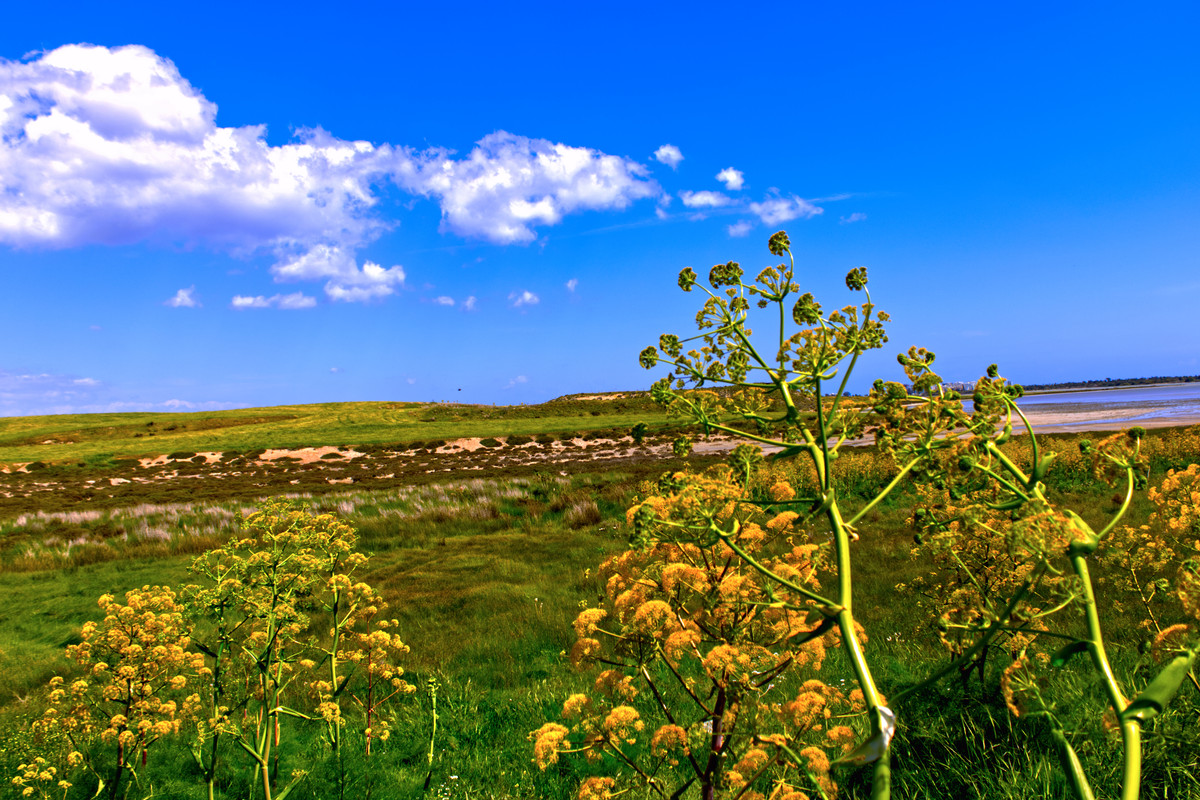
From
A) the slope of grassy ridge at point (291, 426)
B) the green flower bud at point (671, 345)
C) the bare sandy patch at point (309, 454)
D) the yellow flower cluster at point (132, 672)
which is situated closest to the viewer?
the green flower bud at point (671, 345)

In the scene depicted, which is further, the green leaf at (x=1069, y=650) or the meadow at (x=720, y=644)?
the meadow at (x=720, y=644)

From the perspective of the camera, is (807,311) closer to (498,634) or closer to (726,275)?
(726,275)

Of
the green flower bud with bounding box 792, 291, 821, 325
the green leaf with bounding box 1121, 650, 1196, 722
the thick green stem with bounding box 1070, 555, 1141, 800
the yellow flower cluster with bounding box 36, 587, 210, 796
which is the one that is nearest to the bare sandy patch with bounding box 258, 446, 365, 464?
the yellow flower cluster with bounding box 36, 587, 210, 796

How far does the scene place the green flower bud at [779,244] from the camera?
1.92 metres

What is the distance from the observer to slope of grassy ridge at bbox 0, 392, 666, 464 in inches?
2485

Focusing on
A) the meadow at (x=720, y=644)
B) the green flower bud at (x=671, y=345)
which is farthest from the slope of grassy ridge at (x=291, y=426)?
the green flower bud at (x=671, y=345)

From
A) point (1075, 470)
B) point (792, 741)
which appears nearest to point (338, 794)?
point (792, 741)

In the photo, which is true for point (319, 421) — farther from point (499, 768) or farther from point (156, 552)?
point (499, 768)

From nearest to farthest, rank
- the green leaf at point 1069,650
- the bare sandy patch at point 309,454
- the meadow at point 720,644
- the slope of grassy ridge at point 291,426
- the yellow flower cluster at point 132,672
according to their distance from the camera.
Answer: the green leaf at point 1069,650
the meadow at point 720,644
the yellow flower cluster at point 132,672
the bare sandy patch at point 309,454
the slope of grassy ridge at point 291,426

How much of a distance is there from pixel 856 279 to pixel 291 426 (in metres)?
91.4

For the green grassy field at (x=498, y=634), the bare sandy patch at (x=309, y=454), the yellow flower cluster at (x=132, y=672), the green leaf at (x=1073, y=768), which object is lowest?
the bare sandy patch at (x=309, y=454)

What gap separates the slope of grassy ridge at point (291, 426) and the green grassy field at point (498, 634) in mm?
35402

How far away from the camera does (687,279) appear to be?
1.97m

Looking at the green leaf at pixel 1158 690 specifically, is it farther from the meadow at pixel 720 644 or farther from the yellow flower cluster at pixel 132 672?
the yellow flower cluster at pixel 132 672
